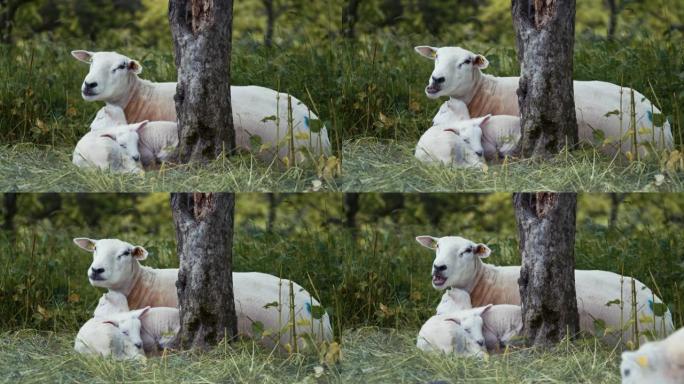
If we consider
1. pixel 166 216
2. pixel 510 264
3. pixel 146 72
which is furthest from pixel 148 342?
pixel 510 264

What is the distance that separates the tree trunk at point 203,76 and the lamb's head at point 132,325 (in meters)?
1.05

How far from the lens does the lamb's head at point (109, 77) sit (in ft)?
33.0

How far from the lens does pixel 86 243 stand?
398 inches

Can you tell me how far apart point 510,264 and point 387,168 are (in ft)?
3.72

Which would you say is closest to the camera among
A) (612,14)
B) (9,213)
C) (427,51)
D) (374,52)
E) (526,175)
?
(526,175)

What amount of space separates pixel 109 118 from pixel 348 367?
231cm

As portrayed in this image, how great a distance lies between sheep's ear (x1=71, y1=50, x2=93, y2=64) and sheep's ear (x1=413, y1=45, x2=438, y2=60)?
219cm

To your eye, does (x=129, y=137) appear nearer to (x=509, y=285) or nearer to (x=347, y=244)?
(x=347, y=244)

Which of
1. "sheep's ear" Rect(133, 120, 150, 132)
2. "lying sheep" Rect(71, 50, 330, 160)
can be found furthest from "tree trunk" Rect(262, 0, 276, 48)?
"sheep's ear" Rect(133, 120, 150, 132)

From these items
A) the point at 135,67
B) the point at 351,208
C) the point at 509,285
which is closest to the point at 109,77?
the point at 135,67

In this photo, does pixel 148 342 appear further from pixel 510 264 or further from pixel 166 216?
pixel 510 264

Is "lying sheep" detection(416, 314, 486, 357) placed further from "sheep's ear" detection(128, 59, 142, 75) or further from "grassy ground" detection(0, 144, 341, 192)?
"sheep's ear" detection(128, 59, 142, 75)

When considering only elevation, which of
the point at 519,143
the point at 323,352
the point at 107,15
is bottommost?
the point at 323,352

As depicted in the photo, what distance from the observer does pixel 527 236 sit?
9703 millimetres
